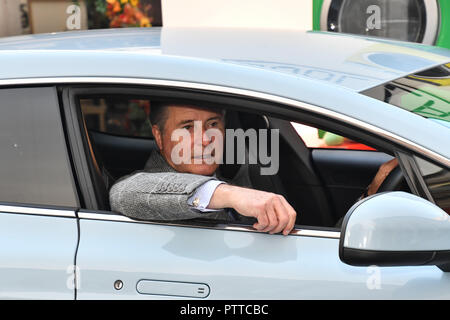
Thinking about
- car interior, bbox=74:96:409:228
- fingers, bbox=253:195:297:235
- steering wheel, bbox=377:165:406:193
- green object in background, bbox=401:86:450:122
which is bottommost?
car interior, bbox=74:96:409:228

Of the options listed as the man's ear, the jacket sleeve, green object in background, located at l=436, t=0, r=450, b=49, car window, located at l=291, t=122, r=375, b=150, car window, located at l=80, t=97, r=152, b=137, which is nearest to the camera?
the jacket sleeve

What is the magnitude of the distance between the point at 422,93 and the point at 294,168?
0.86 m

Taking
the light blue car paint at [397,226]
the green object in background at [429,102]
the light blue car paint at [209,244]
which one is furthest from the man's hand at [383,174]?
the light blue car paint at [397,226]

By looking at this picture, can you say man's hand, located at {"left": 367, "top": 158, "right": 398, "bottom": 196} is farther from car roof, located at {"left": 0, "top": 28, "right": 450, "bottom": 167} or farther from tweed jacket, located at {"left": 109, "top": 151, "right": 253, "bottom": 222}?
tweed jacket, located at {"left": 109, "top": 151, "right": 253, "bottom": 222}

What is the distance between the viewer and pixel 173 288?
1.82 meters

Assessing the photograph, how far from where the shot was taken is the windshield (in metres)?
1.91

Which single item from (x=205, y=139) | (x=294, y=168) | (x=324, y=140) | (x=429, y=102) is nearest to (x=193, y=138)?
(x=205, y=139)

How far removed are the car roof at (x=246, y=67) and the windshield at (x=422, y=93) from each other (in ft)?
0.10

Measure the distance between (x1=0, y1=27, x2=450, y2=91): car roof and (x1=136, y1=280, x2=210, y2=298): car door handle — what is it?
1.79 feet

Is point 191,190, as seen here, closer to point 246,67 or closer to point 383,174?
point 246,67

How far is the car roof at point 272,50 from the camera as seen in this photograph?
1.98 meters

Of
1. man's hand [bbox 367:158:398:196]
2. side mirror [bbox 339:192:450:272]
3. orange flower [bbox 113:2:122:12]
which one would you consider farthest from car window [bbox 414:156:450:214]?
orange flower [bbox 113:2:122:12]

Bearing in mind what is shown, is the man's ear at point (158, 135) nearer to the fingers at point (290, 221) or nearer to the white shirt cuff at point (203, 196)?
the white shirt cuff at point (203, 196)
